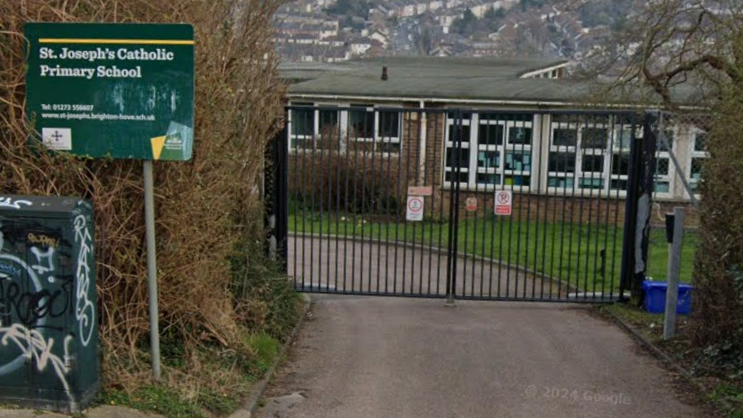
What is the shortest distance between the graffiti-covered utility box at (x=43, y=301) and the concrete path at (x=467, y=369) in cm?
181

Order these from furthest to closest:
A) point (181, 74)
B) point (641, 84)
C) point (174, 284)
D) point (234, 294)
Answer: point (641, 84) → point (234, 294) → point (174, 284) → point (181, 74)

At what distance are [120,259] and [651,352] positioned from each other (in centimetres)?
552

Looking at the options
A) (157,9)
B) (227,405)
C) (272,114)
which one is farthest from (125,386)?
(272,114)

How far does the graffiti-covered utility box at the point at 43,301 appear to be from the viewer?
531 cm

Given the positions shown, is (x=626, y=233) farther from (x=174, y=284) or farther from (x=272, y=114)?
(x=174, y=284)

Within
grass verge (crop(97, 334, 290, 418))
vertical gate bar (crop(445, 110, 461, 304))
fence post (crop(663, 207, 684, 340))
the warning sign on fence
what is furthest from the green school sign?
fence post (crop(663, 207, 684, 340))

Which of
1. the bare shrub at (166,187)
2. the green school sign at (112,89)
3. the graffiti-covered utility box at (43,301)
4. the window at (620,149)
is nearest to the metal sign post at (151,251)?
the green school sign at (112,89)

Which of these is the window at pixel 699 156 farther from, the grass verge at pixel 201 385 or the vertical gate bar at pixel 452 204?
the grass verge at pixel 201 385

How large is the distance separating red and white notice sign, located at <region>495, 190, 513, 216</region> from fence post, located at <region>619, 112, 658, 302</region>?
1477 mm

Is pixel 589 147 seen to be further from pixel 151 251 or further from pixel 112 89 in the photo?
pixel 112 89

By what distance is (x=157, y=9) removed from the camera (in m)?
6.44

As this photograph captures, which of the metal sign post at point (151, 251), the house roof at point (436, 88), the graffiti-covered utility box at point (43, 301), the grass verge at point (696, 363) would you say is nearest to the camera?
the graffiti-covered utility box at point (43, 301)

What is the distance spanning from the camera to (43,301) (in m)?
5.36

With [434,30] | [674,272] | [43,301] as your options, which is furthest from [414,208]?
[434,30]
